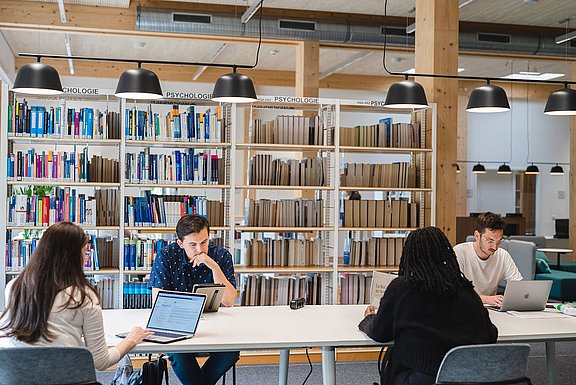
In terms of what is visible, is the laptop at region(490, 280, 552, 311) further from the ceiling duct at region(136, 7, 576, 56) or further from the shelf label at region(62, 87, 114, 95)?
the ceiling duct at region(136, 7, 576, 56)

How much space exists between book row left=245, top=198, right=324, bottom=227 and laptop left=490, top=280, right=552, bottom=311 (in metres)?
2.61

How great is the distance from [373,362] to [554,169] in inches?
487

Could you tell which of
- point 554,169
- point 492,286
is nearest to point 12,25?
point 492,286

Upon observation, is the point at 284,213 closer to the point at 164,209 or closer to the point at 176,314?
the point at 164,209

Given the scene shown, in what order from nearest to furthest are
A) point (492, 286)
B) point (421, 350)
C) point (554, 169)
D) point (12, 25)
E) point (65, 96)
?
point (421, 350)
point (492, 286)
point (65, 96)
point (12, 25)
point (554, 169)

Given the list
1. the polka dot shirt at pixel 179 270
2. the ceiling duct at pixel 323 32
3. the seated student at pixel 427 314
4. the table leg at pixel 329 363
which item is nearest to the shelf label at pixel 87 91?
the polka dot shirt at pixel 179 270

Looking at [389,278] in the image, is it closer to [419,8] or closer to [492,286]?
[492,286]

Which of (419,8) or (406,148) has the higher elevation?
(419,8)

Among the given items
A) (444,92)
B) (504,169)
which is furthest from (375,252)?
(504,169)

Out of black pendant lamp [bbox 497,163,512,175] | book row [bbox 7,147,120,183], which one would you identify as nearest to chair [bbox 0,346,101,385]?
book row [bbox 7,147,120,183]

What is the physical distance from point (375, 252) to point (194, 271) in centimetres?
289

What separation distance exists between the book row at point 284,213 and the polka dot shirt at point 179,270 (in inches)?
80.2

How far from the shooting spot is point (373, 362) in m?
6.91

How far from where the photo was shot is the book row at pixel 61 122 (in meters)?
6.58
